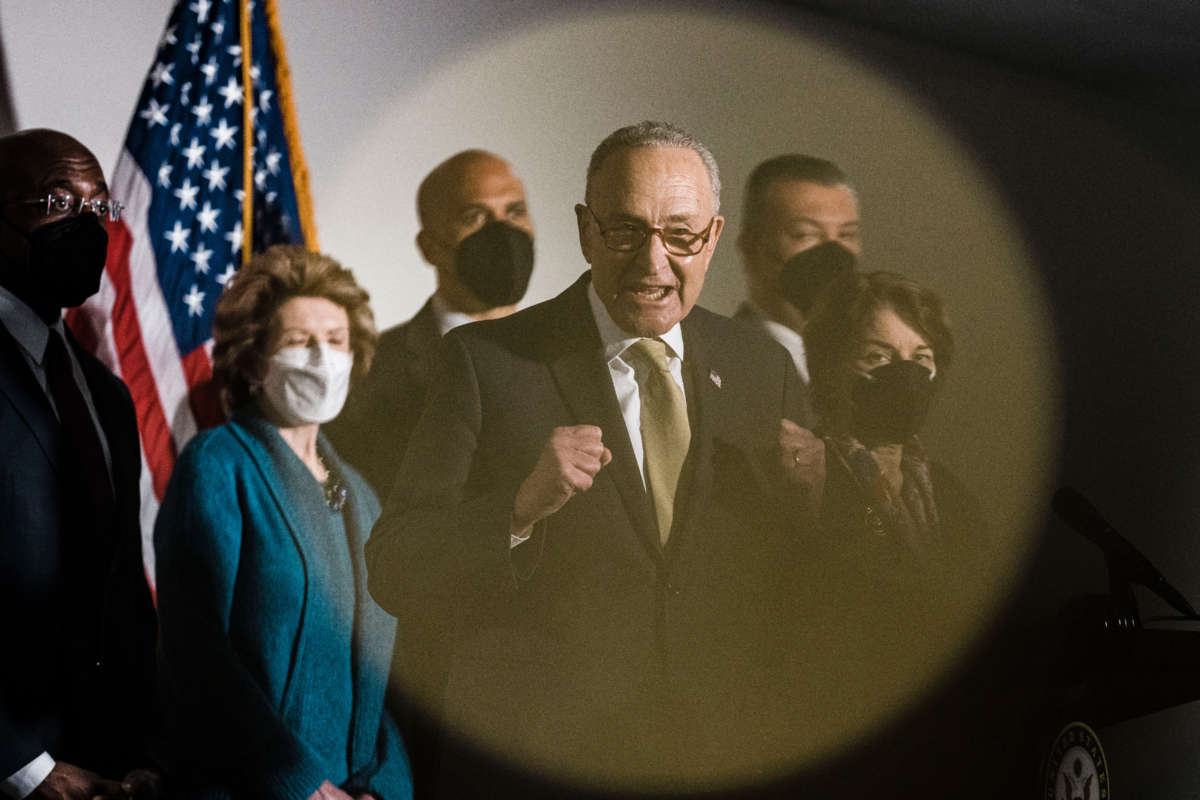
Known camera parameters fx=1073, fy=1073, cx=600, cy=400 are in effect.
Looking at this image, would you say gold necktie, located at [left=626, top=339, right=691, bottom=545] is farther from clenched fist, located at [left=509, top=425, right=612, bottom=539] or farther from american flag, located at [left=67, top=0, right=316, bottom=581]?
american flag, located at [left=67, top=0, right=316, bottom=581]

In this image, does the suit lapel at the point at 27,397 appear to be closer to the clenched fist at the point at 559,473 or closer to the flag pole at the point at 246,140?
the flag pole at the point at 246,140

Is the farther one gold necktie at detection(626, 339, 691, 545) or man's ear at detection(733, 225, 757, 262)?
man's ear at detection(733, 225, 757, 262)

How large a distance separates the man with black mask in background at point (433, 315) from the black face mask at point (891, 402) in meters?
1.00

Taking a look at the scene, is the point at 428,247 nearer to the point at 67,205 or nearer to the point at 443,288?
the point at 443,288

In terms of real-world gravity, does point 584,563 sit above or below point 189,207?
below

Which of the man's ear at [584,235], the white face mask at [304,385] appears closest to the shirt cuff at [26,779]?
the white face mask at [304,385]

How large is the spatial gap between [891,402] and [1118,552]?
0.90m

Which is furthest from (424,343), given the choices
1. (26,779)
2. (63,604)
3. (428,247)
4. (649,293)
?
(26,779)

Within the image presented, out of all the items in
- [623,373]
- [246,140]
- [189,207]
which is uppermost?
[246,140]

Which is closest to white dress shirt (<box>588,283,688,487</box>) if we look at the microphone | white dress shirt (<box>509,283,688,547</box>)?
white dress shirt (<box>509,283,688,547</box>)

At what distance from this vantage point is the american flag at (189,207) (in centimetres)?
247

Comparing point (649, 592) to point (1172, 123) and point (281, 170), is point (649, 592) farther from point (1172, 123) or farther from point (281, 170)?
point (1172, 123)

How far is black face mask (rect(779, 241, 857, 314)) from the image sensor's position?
292 centimetres

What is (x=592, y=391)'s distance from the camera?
2666 mm
